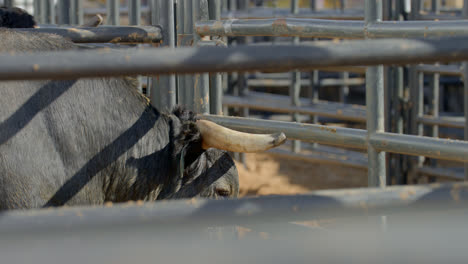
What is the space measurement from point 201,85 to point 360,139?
31.3 inches

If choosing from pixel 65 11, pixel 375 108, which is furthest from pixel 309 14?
pixel 375 108

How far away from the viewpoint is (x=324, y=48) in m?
1.16

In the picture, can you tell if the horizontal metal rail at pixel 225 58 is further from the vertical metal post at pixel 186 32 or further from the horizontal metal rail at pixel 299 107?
the horizontal metal rail at pixel 299 107

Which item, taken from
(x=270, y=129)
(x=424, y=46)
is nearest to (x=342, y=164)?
(x=270, y=129)

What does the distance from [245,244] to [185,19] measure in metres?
2.07

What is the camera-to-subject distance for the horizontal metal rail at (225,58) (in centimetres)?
108

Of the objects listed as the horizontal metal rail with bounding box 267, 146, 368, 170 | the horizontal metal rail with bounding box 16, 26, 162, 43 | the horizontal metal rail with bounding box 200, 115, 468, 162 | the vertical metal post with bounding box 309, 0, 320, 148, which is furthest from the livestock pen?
the vertical metal post with bounding box 309, 0, 320, 148

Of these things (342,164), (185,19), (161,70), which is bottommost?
(342,164)

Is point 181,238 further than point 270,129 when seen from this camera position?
No

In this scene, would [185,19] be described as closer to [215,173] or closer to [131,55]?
[215,173]

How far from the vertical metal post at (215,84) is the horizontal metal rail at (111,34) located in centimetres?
29

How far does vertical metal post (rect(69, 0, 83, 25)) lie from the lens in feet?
18.4

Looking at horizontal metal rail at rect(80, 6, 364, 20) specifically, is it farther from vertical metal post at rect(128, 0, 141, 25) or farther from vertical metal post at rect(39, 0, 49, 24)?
vertical metal post at rect(128, 0, 141, 25)

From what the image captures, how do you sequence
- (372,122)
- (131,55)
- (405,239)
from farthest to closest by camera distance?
(372,122)
(131,55)
(405,239)
